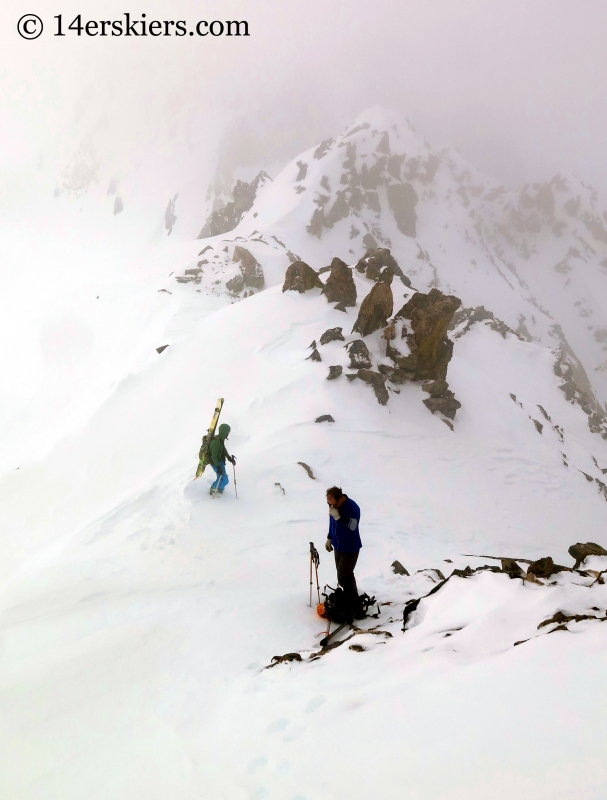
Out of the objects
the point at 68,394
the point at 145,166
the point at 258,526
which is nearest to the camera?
the point at 258,526

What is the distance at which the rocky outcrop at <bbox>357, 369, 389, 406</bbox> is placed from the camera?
1653 cm

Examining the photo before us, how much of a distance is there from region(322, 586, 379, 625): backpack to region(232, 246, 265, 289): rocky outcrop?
29.8 metres

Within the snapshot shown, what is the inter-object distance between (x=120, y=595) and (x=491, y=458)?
14.6 meters

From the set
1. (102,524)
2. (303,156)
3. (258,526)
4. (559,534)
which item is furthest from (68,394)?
(303,156)

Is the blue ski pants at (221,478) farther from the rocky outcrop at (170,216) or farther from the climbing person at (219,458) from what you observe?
the rocky outcrop at (170,216)

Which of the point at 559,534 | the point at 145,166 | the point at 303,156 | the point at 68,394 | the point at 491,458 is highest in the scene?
the point at 145,166

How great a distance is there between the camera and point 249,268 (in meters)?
34.2

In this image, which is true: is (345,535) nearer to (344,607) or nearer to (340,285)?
(344,607)

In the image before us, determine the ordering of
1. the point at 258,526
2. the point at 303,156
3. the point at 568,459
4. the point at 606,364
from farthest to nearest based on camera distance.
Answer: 1. the point at 606,364
2. the point at 303,156
3. the point at 568,459
4. the point at 258,526

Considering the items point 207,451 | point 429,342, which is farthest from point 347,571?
point 429,342

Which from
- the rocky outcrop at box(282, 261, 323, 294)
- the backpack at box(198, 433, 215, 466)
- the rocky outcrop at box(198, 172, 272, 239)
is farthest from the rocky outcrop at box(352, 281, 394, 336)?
the rocky outcrop at box(198, 172, 272, 239)

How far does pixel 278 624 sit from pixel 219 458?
15.7ft

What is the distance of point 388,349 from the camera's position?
18641mm

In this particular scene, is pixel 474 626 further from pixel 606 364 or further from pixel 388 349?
pixel 606 364
